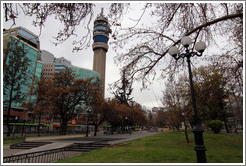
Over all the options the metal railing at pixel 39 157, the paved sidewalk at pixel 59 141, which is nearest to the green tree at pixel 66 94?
the paved sidewalk at pixel 59 141

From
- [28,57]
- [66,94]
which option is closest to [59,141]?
[66,94]

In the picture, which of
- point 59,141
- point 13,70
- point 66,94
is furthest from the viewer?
point 66,94

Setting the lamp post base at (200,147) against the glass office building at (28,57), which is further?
the glass office building at (28,57)

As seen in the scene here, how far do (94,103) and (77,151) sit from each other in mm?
14875

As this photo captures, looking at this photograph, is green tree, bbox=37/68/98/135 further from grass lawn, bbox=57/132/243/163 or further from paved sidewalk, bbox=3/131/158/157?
grass lawn, bbox=57/132/243/163

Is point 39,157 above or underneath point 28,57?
underneath

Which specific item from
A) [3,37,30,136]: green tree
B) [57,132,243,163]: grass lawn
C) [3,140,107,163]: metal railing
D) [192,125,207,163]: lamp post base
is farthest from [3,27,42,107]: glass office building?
[192,125,207,163]: lamp post base

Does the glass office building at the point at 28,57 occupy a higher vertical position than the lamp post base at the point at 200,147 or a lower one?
higher

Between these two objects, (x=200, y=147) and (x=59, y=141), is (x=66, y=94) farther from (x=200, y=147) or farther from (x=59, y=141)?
(x=200, y=147)

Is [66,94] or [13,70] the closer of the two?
[13,70]

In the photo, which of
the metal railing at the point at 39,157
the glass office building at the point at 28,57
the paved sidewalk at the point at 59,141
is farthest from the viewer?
the glass office building at the point at 28,57

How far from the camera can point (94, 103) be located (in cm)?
2675

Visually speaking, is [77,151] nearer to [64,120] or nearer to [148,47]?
[148,47]

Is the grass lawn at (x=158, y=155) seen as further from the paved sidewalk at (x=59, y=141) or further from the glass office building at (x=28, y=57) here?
the glass office building at (x=28, y=57)
